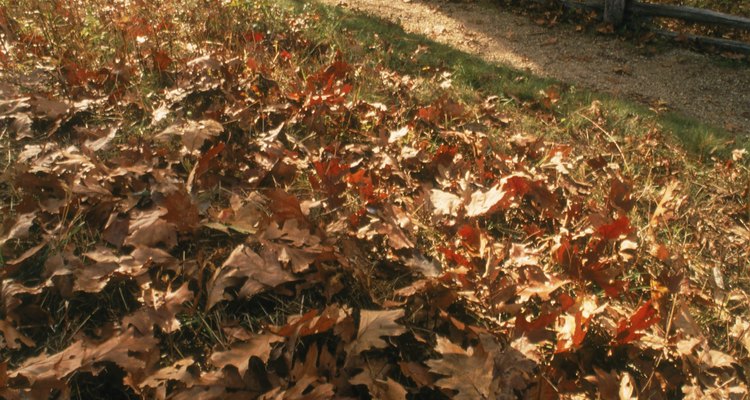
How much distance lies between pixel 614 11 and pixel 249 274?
25.3ft

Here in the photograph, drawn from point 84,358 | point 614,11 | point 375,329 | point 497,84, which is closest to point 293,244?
point 375,329

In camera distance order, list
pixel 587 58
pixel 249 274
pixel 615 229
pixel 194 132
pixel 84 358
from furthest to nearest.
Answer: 1. pixel 587 58
2. pixel 194 132
3. pixel 615 229
4. pixel 249 274
5. pixel 84 358

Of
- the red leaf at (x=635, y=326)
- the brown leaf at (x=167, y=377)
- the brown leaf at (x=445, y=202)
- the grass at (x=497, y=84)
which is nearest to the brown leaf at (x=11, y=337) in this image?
the brown leaf at (x=167, y=377)

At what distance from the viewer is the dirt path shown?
5543 mm

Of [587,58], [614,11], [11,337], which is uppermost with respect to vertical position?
[11,337]

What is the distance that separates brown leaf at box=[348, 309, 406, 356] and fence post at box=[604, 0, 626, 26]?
7.53 meters

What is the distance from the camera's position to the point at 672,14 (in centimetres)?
723

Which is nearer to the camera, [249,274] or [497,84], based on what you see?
[249,274]

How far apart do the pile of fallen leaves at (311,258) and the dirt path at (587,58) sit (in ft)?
10.0

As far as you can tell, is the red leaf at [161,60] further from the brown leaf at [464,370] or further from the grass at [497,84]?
the brown leaf at [464,370]

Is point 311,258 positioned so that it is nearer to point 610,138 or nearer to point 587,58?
point 610,138

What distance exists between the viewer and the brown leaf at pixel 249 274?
5.59 ft

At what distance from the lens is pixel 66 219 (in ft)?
6.39

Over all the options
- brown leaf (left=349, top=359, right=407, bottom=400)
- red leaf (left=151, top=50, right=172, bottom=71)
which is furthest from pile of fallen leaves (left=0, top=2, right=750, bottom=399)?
red leaf (left=151, top=50, right=172, bottom=71)
